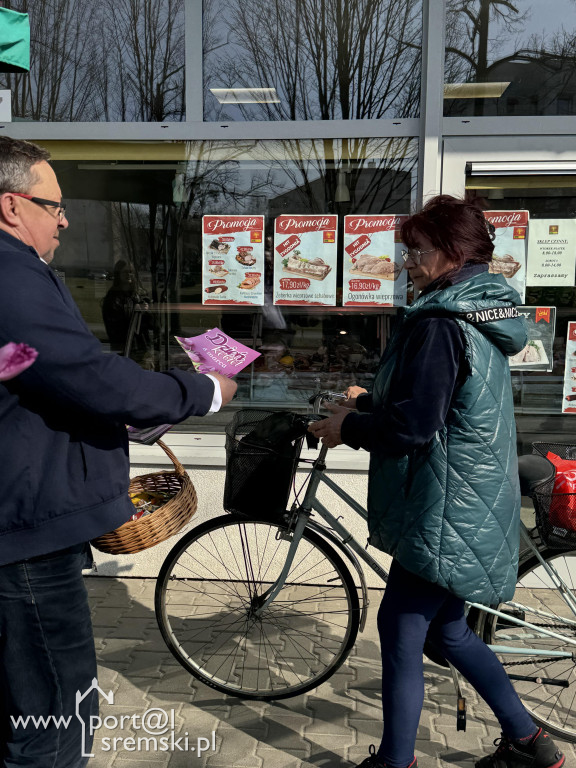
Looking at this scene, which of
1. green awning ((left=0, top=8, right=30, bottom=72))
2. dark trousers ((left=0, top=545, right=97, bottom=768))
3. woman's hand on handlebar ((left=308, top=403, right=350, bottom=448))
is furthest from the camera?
green awning ((left=0, top=8, right=30, bottom=72))

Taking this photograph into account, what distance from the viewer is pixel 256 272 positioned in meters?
4.36

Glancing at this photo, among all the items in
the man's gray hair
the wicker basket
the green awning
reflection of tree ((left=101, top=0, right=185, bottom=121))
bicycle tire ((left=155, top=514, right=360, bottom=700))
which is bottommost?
bicycle tire ((left=155, top=514, right=360, bottom=700))

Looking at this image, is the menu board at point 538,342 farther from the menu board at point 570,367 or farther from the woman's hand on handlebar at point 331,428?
the woman's hand on handlebar at point 331,428

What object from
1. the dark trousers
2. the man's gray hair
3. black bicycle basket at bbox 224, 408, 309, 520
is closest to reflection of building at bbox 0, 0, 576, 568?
black bicycle basket at bbox 224, 408, 309, 520

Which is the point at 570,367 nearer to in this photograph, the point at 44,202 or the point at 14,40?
the point at 44,202

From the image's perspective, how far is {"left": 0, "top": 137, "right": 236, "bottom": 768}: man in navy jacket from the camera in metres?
1.70

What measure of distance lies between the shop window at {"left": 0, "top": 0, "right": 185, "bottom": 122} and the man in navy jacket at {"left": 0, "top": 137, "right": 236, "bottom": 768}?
2.65 metres

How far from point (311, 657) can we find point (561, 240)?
2.74 metres

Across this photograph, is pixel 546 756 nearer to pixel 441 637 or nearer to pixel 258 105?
pixel 441 637

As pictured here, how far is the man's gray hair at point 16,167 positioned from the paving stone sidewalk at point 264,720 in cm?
214

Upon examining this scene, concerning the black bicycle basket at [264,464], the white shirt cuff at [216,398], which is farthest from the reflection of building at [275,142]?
the white shirt cuff at [216,398]

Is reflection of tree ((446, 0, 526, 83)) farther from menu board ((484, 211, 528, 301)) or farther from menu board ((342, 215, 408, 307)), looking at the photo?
menu board ((342, 215, 408, 307))

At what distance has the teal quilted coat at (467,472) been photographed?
2219mm

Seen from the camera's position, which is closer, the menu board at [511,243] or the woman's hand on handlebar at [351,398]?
the woman's hand on handlebar at [351,398]
